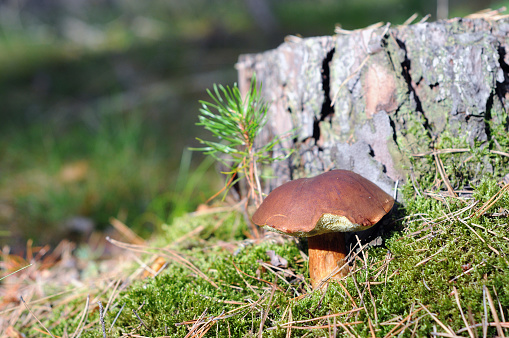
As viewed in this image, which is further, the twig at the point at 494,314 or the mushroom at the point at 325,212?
the mushroom at the point at 325,212

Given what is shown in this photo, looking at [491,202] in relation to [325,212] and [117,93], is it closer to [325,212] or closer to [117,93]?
[325,212]

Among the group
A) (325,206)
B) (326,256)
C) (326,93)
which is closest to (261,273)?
(326,256)

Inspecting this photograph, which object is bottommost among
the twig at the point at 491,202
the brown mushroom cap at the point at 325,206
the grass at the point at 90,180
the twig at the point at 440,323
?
the grass at the point at 90,180

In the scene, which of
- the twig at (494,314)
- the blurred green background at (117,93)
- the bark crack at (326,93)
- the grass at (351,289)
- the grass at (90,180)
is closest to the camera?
the twig at (494,314)

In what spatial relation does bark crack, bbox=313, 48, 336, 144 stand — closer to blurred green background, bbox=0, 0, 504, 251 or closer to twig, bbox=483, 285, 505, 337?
twig, bbox=483, 285, 505, 337

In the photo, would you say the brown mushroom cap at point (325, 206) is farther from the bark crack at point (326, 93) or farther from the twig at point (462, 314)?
the bark crack at point (326, 93)

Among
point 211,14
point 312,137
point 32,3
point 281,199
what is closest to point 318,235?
point 281,199

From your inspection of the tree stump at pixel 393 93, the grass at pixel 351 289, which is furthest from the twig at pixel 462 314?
the tree stump at pixel 393 93

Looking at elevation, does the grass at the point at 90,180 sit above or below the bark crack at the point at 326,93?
below
